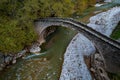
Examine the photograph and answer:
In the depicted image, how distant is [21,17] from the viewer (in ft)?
127

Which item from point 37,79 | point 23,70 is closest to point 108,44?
point 37,79

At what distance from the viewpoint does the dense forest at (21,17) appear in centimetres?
3472

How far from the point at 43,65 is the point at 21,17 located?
34.9 ft

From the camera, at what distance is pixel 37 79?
29766mm

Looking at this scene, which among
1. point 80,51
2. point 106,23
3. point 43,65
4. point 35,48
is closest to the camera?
point 43,65

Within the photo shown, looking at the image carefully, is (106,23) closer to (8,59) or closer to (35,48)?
(35,48)

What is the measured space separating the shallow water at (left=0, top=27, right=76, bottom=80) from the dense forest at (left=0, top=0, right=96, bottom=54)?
2881mm

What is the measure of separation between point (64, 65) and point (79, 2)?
90.3ft

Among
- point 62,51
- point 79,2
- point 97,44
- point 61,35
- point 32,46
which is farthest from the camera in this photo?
point 79,2

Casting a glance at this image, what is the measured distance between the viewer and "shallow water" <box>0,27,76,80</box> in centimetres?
3067

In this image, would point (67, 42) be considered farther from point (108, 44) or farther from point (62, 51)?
point (108, 44)

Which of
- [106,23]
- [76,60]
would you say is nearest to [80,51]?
[76,60]

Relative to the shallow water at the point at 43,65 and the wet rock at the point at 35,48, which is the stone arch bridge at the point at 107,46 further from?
the wet rock at the point at 35,48

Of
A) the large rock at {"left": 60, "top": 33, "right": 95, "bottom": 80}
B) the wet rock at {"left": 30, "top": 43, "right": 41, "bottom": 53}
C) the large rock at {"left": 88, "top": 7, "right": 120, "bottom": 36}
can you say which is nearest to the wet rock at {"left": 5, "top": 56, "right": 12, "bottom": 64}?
the wet rock at {"left": 30, "top": 43, "right": 41, "bottom": 53}
